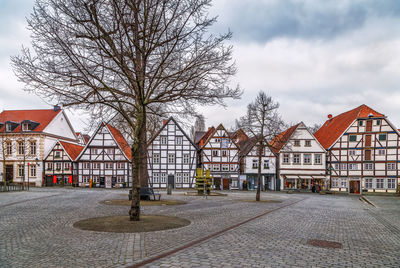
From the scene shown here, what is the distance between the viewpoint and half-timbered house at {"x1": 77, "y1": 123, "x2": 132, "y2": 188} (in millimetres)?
48750

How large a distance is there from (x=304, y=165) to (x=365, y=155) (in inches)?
326

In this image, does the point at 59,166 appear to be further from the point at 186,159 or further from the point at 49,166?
the point at 186,159

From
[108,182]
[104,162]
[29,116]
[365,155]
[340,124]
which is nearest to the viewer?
[365,155]

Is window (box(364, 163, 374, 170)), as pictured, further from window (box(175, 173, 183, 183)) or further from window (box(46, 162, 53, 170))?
window (box(46, 162, 53, 170))

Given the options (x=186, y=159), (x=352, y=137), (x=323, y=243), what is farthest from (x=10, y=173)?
(x=323, y=243)

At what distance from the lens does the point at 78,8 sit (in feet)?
34.6

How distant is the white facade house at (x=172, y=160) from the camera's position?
4909 cm

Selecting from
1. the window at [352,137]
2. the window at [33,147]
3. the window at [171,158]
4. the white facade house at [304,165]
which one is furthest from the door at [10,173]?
the window at [352,137]

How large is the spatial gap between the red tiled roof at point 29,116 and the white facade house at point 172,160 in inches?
687

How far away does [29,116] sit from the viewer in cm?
5438

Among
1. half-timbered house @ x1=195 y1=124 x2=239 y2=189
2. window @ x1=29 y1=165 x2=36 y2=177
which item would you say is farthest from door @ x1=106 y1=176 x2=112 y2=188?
half-timbered house @ x1=195 y1=124 x2=239 y2=189

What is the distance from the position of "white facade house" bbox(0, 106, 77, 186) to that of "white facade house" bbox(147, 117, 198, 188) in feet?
52.9

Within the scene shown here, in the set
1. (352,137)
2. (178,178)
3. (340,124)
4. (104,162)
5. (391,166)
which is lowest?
(178,178)

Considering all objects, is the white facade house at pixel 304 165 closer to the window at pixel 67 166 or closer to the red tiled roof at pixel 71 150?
the red tiled roof at pixel 71 150
